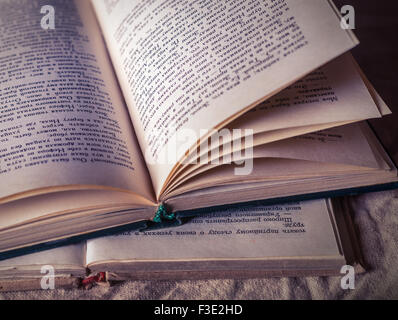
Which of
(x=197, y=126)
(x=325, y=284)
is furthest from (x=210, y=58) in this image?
(x=325, y=284)

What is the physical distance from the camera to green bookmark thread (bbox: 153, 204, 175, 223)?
491 mm

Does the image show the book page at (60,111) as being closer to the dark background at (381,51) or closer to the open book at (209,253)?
the open book at (209,253)

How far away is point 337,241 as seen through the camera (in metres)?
0.50

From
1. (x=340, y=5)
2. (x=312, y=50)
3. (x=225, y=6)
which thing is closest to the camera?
(x=312, y=50)

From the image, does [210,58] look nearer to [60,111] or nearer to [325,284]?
[60,111]

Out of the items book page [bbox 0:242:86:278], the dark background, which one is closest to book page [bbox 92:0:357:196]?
book page [bbox 0:242:86:278]

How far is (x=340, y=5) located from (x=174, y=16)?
525 millimetres

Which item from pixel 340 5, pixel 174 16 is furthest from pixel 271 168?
pixel 340 5

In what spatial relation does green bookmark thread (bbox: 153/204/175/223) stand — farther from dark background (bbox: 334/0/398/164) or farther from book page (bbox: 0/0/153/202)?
dark background (bbox: 334/0/398/164)

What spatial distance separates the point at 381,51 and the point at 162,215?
63 centimetres

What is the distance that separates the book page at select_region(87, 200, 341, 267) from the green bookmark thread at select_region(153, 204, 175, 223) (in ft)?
0.08

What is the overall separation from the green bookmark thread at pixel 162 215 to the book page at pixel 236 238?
0.03 meters

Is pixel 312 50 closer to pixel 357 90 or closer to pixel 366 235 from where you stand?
pixel 357 90

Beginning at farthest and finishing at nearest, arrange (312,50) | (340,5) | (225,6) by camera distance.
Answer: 1. (340,5)
2. (225,6)
3. (312,50)
